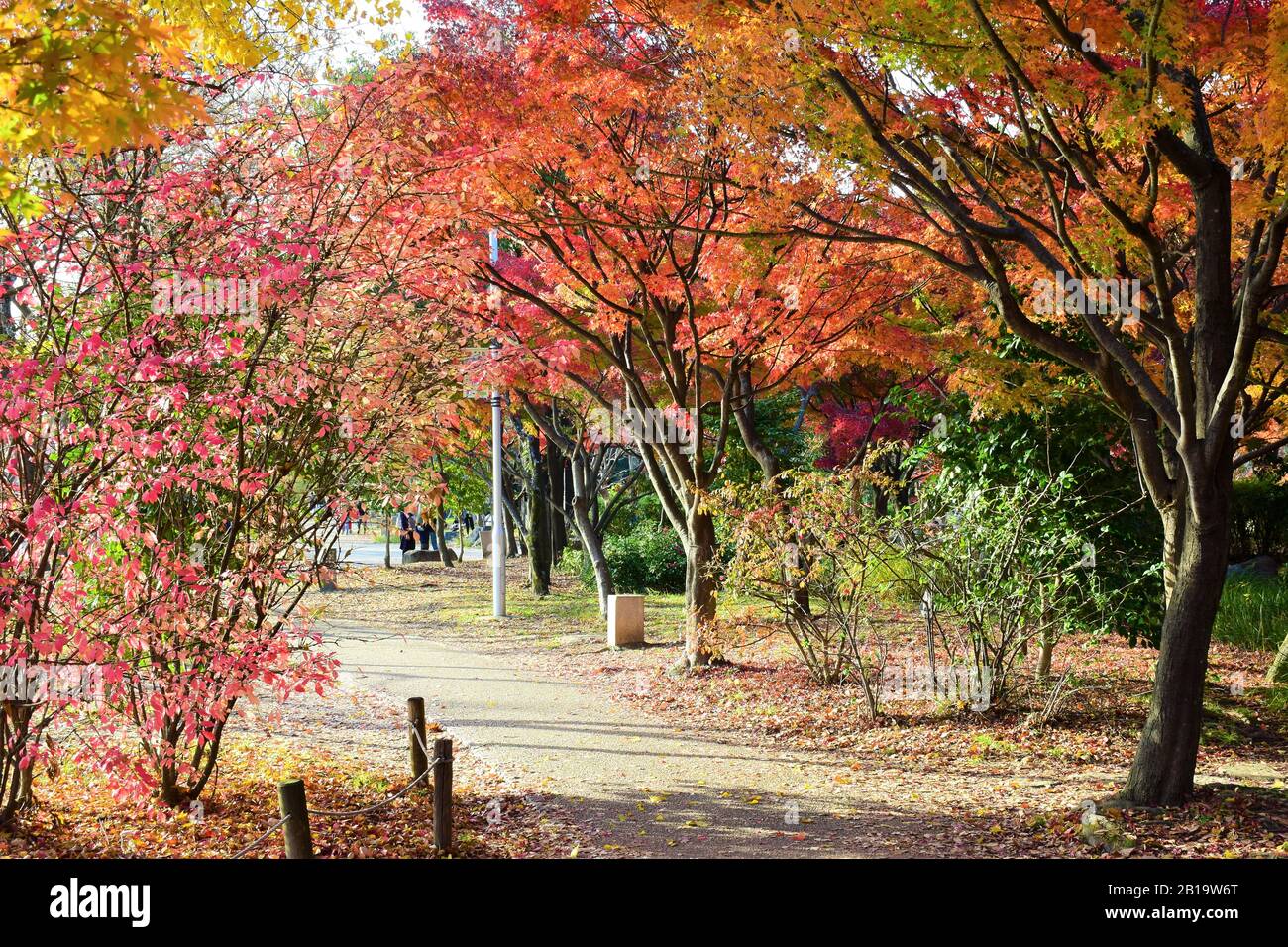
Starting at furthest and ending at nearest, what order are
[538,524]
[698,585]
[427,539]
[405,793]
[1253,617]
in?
[427,539]
[538,524]
[1253,617]
[698,585]
[405,793]

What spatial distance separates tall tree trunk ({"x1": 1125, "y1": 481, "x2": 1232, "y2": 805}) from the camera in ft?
21.2

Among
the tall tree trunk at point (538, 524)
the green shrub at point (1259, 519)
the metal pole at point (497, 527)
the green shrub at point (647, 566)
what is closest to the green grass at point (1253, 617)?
the green shrub at point (1259, 519)

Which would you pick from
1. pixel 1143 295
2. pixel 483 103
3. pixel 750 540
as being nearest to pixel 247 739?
pixel 750 540

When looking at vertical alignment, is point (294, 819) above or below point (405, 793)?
above

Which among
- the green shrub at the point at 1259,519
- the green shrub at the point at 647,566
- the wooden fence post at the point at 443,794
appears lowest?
the wooden fence post at the point at 443,794

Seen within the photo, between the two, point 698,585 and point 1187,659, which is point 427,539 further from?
point 1187,659

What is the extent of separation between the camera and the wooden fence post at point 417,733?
7.03 metres

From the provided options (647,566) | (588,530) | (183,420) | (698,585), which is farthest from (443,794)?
(647,566)

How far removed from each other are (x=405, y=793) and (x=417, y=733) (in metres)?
0.88

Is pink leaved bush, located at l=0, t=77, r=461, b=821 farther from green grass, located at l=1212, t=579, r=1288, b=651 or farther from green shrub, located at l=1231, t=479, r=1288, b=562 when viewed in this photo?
green shrub, located at l=1231, t=479, r=1288, b=562

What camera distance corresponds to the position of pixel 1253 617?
13.5 m

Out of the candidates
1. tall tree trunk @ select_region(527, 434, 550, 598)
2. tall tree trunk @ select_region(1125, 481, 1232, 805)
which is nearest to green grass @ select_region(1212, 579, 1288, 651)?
tall tree trunk @ select_region(1125, 481, 1232, 805)

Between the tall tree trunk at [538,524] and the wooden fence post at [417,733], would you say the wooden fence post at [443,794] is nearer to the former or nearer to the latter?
the wooden fence post at [417,733]

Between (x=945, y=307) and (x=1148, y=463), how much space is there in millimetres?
5576
